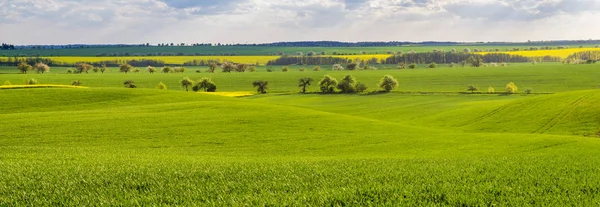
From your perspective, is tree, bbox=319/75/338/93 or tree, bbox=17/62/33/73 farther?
tree, bbox=17/62/33/73

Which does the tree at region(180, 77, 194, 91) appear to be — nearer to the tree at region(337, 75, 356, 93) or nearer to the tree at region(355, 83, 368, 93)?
the tree at region(337, 75, 356, 93)

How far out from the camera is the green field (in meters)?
12.3

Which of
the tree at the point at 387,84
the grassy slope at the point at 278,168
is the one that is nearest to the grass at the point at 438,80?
the tree at the point at 387,84

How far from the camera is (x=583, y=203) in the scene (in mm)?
11242

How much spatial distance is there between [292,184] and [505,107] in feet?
178

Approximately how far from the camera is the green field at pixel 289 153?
12.3 metres

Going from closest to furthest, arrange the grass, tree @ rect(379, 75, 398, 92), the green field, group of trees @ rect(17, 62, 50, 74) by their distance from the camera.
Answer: the green field → tree @ rect(379, 75, 398, 92) → the grass → group of trees @ rect(17, 62, 50, 74)

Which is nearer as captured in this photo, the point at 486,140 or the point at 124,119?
the point at 486,140

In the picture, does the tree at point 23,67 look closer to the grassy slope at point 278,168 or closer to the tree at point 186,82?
the tree at point 186,82

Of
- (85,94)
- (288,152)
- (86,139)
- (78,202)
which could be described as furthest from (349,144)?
(85,94)

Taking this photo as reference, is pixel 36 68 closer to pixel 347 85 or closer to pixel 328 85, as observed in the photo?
pixel 328 85

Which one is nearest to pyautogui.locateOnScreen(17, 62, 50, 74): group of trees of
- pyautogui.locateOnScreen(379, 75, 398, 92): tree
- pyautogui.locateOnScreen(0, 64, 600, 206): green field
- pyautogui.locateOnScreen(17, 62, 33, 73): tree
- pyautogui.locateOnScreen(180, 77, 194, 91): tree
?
pyautogui.locateOnScreen(17, 62, 33, 73): tree

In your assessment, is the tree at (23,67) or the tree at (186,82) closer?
the tree at (186,82)

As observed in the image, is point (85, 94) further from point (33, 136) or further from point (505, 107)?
point (505, 107)
